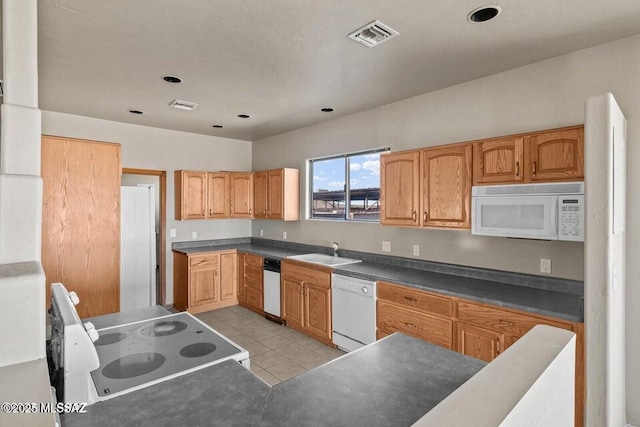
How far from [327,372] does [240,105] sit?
3.46m

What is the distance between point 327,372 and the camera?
1.21 metres

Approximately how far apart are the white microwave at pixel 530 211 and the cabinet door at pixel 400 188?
59 centimetres

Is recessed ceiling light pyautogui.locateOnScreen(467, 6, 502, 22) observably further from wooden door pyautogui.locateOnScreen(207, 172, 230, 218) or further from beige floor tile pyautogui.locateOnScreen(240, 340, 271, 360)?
wooden door pyautogui.locateOnScreen(207, 172, 230, 218)

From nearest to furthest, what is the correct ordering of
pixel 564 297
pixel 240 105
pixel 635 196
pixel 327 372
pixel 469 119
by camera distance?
pixel 327 372, pixel 635 196, pixel 564 297, pixel 469 119, pixel 240 105

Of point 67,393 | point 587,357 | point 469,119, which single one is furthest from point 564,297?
point 67,393

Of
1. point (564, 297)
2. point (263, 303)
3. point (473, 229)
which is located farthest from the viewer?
point (263, 303)

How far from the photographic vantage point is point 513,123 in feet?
9.57

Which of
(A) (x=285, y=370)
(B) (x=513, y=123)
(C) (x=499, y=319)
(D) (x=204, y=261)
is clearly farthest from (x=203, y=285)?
(B) (x=513, y=123)

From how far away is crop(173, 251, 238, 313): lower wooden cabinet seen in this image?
16.2 feet

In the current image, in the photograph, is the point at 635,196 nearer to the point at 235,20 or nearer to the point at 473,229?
the point at 473,229

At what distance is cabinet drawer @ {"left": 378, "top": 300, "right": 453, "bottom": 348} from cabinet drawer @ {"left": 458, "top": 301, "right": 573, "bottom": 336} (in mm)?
171

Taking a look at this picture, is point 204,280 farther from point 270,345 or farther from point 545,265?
point 545,265

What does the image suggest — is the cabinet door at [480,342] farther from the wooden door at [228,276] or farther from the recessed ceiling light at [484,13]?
the wooden door at [228,276]

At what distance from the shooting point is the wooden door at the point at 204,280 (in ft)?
16.2
